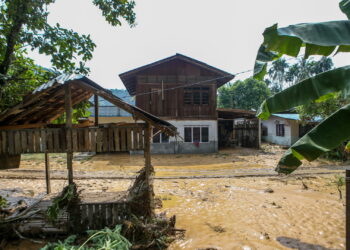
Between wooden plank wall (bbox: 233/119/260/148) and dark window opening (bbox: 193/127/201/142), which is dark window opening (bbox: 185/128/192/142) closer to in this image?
dark window opening (bbox: 193/127/201/142)

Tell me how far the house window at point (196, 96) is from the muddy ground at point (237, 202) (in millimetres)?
6984

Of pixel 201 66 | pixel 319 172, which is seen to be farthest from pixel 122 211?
pixel 201 66

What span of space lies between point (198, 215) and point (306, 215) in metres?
3.06

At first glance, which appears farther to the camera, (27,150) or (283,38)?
(27,150)

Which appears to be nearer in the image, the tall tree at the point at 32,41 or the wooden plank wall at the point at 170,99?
the tall tree at the point at 32,41

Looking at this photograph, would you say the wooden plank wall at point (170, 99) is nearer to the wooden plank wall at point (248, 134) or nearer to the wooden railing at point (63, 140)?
the wooden plank wall at point (248, 134)

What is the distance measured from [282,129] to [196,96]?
40.3 ft

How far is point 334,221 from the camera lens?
18.8ft

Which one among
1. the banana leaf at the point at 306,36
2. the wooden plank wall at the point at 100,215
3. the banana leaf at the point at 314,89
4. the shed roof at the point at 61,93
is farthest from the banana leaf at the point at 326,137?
the wooden plank wall at the point at 100,215

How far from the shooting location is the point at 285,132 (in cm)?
2394

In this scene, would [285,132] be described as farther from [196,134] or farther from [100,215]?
[100,215]

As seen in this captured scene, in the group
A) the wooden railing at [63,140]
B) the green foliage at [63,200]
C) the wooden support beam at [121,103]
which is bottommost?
→ the green foliage at [63,200]

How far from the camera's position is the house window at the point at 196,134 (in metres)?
18.6

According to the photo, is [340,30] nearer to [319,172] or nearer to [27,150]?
[27,150]
